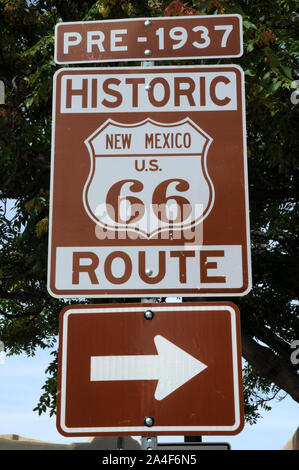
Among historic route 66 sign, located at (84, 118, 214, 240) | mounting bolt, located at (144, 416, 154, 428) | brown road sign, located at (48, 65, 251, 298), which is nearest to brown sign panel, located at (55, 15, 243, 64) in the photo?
brown road sign, located at (48, 65, 251, 298)

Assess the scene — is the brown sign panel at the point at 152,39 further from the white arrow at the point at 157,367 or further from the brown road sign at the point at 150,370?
the white arrow at the point at 157,367

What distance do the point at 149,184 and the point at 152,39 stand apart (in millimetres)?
712

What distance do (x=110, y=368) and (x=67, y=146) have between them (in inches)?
37.7

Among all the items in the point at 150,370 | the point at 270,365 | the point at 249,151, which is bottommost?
the point at 150,370

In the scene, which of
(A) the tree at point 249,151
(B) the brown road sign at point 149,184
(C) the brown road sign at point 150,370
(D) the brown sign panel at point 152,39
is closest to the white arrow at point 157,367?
(C) the brown road sign at point 150,370

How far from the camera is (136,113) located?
108 inches

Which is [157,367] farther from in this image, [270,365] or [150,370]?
[270,365]

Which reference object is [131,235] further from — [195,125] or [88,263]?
[195,125]

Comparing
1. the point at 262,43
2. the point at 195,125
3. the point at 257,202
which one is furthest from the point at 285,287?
the point at 195,125

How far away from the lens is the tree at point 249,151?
290 inches

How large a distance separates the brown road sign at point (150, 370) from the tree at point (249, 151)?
4.59 m

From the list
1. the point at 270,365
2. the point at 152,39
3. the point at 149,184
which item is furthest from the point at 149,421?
the point at 270,365

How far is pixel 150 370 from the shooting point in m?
2.37

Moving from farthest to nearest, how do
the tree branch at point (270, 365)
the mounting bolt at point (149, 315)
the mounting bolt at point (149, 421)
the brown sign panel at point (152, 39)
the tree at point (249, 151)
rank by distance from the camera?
the tree branch at point (270, 365), the tree at point (249, 151), the brown sign panel at point (152, 39), the mounting bolt at point (149, 315), the mounting bolt at point (149, 421)
